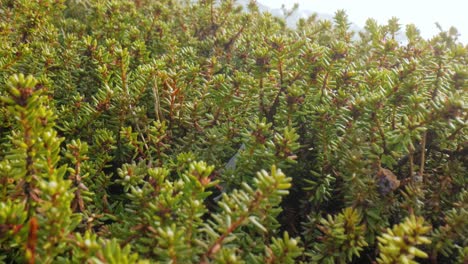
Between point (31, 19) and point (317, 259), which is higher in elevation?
point (31, 19)

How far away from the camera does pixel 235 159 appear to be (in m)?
1.87

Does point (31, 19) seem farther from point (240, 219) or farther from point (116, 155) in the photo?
point (240, 219)

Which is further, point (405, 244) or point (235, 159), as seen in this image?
point (235, 159)

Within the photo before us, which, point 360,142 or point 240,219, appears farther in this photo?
point 360,142

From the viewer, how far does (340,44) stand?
1994mm

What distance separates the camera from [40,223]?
109 centimetres

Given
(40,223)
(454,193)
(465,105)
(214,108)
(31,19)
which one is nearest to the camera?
(40,223)

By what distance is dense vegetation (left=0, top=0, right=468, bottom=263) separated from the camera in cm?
117

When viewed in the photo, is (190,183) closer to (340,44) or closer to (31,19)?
(340,44)

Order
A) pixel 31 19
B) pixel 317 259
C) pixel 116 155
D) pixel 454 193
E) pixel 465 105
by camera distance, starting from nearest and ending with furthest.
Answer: pixel 317 259 < pixel 465 105 < pixel 454 193 < pixel 116 155 < pixel 31 19

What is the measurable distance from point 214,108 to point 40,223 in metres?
1.23

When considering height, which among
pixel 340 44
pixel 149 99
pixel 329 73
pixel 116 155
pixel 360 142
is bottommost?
pixel 116 155

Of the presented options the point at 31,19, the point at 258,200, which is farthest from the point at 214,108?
the point at 31,19

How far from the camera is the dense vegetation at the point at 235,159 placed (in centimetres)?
117
